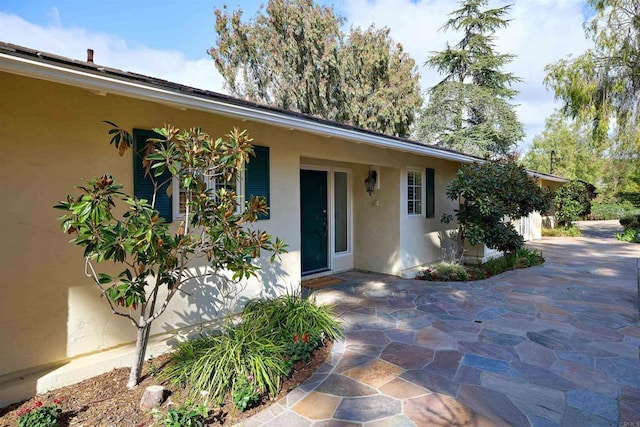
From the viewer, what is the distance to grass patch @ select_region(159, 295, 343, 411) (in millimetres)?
2947

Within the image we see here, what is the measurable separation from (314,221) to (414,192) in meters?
2.61

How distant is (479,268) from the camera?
830cm

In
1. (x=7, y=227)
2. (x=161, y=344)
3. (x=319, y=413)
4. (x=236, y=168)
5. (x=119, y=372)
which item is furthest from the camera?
(x=161, y=344)

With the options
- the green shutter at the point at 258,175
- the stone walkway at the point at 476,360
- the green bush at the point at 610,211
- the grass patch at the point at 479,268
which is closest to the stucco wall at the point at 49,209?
the green shutter at the point at 258,175

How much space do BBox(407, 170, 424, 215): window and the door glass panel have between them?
1503 mm

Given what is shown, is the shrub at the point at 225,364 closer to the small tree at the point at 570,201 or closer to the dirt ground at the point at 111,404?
the dirt ground at the point at 111,404

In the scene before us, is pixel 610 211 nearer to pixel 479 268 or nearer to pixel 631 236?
pixel 631 236

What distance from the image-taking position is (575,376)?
10.9ft

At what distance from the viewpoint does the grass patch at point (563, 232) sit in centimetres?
1620

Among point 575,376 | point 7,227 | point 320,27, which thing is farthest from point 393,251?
point 320,27

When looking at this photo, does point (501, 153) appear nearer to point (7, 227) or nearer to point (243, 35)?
point (243, 35)

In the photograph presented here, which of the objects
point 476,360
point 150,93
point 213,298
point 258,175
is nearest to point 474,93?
point 258,175

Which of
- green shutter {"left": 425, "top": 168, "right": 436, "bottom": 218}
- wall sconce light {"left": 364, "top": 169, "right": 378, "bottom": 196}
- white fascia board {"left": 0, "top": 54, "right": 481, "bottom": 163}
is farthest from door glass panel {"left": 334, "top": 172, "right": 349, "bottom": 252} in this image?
white fascia board {"left": 0, "top": 54, "right": 481, "bottom": 163}

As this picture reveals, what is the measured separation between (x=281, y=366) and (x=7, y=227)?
9.12 feet
